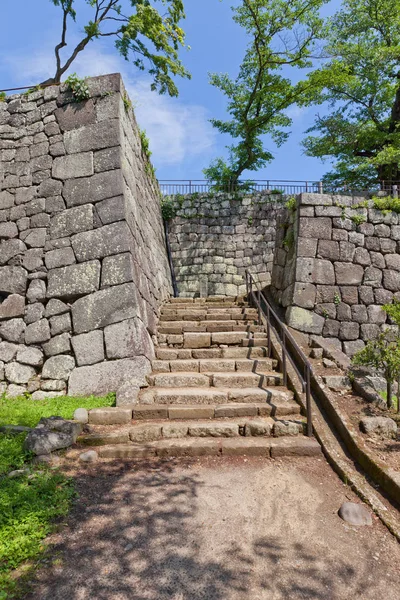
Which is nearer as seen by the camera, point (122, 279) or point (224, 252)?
point (122, 279)

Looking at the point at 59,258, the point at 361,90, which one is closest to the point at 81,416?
the point at 59,258

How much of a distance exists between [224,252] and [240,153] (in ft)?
22.5

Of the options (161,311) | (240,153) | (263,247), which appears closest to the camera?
(161,311)

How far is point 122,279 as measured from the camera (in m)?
5.14

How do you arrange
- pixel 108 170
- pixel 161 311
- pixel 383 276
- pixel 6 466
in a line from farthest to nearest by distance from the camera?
pixel 161 311 < pixel 383 276 < pixel 108 170 < pixel 6 466

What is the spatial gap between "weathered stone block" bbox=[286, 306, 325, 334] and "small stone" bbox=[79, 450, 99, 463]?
14.0 feet

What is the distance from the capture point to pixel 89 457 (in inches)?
130

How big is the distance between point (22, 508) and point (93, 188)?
4.61 m

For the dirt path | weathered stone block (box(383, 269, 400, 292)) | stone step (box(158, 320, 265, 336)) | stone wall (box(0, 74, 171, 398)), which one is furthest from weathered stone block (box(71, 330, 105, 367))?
weathered stone block (box(383, 269, 400, 292))

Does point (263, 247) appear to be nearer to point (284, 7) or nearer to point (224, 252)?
point (224, 252)

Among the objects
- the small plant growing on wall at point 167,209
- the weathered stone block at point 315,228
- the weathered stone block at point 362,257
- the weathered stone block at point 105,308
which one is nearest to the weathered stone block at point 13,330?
the weathered stone block at point 105,308

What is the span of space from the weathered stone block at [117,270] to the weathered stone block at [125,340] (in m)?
0.67

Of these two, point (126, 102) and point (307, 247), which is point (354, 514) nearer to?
point (307, 247)

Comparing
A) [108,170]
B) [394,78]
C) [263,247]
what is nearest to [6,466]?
[108,170]
